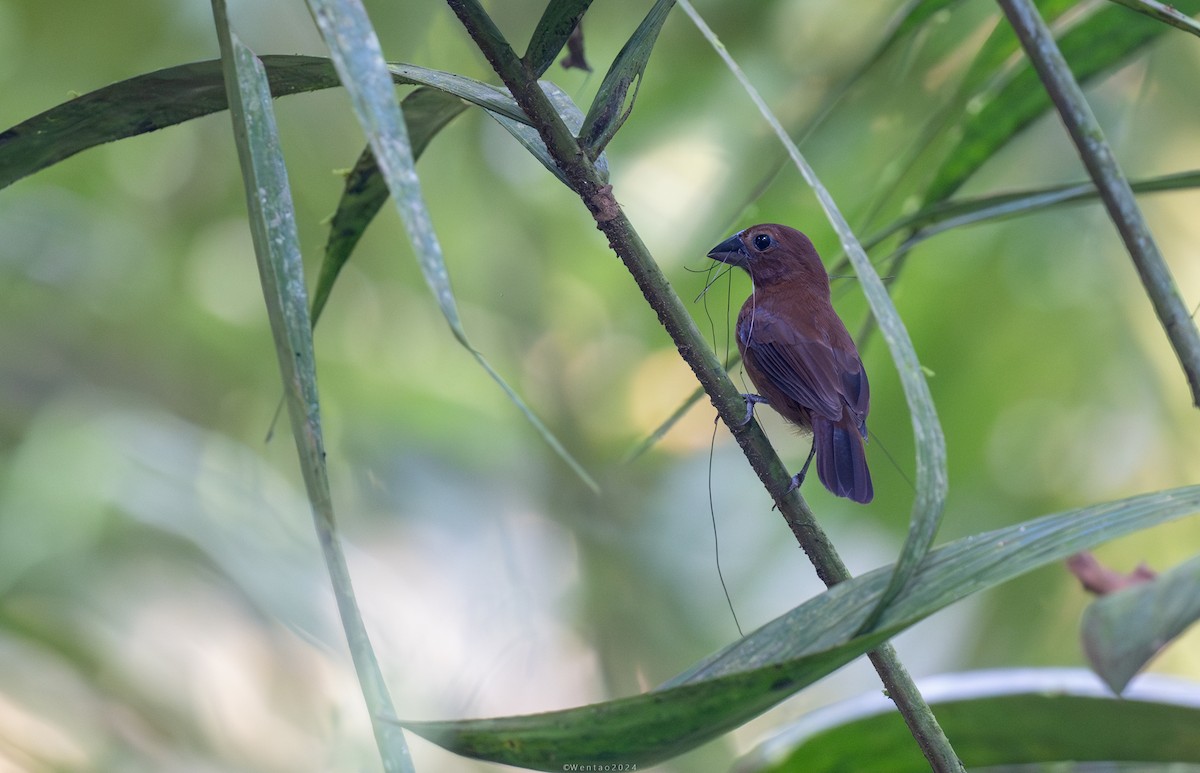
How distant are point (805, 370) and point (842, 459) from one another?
12cm

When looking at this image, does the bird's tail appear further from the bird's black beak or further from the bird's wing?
the bird's black beak

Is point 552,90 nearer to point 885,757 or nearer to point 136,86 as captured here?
point 136,86

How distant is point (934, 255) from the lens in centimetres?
215

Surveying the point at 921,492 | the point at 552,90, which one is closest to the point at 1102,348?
the point at 552,90

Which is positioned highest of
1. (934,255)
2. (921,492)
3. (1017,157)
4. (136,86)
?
(1017,157)

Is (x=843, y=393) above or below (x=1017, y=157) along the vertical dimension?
below

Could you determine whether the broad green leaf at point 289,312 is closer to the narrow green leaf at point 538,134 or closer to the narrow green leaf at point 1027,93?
the narrow green leaf at point 538,134

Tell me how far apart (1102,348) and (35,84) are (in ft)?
7.88

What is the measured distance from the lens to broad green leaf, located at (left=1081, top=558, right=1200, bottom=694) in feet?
1.68

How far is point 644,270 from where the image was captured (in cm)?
54

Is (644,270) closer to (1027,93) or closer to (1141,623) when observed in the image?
(1141,623)

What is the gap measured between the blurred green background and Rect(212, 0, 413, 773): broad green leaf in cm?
166

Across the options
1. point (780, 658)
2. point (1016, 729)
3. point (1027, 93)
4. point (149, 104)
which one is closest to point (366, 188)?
point (149, 104)

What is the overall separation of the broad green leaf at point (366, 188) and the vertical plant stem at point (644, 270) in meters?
0.20
